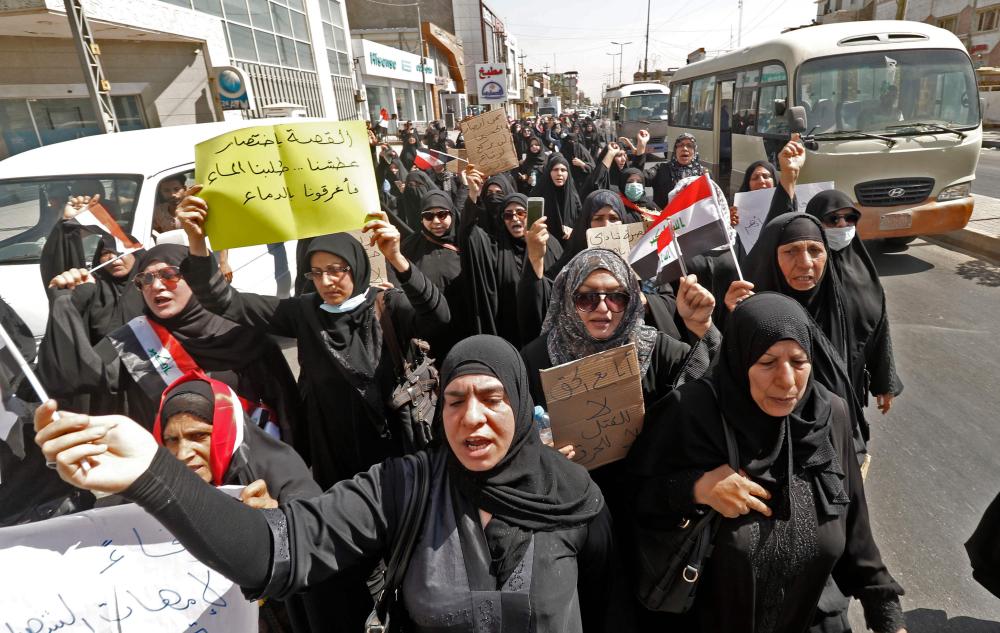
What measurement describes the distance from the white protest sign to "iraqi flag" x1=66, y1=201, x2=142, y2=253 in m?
3.84

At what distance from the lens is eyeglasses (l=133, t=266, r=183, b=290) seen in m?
2.43

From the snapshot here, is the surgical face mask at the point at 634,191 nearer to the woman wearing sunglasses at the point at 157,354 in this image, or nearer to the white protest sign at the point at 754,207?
the white protest sign at the point at 754,207

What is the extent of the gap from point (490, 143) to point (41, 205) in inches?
140

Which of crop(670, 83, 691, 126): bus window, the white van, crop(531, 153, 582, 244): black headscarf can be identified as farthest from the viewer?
crop(670, 83, 691, 126): bus window

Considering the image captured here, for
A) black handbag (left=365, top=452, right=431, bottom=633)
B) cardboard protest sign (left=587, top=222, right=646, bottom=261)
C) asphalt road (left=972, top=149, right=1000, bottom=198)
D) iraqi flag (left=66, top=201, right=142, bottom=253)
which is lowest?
asphalt road (left=972, top=149, right=1000, bottom=198)

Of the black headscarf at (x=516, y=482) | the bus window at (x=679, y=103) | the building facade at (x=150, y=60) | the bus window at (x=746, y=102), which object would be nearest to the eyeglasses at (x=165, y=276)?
the black headscarf at (x=516, y=482)

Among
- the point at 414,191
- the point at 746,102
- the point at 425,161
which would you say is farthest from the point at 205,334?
the point at 746,102

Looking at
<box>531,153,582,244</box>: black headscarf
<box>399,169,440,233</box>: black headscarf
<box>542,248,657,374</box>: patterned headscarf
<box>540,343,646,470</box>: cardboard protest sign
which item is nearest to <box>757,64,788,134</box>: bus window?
<box>531,153,582,244</box>: black headscarf

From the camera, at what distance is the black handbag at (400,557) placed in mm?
1384

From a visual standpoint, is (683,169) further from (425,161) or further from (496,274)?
(496,274)

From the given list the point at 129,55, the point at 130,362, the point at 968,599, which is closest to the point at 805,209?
the point at 968,599

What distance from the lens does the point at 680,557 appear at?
163 centimetres

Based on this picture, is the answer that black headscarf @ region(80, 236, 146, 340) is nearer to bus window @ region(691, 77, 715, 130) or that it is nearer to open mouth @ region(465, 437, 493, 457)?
open mouth @ region(465, 437, 493, 457)

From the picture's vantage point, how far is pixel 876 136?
6637 mm
